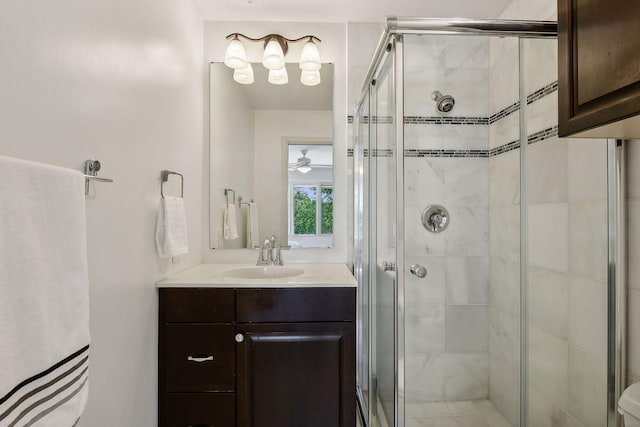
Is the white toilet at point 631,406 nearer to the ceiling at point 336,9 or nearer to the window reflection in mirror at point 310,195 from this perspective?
the window reflection in mirror at point 310,195

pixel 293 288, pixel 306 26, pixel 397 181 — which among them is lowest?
pixel 293 288

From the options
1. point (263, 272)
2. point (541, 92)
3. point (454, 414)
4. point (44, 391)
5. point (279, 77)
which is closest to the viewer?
point (44, 391)

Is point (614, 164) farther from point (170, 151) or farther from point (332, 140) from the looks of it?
point (170, 151)

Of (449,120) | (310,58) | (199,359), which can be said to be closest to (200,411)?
(199,359)

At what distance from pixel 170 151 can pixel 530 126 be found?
1.65m

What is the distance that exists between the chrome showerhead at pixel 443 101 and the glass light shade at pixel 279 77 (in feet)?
3.45

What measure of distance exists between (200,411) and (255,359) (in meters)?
0.34

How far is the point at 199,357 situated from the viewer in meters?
1.60

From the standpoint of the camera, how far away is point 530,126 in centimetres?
145

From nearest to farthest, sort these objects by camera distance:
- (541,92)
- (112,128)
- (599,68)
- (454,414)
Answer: (599,68) < (112,128) < (541,92) < (454,414)

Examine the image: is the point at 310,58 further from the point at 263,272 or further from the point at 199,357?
the point at 199,357

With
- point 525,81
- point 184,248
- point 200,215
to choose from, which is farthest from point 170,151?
point 525,81

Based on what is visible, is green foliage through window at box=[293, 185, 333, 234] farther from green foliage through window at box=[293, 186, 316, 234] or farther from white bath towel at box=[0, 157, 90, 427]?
white bath towel at box=[0, 157, 90, 427]

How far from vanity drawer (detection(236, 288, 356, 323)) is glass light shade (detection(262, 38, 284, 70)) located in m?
1.43
